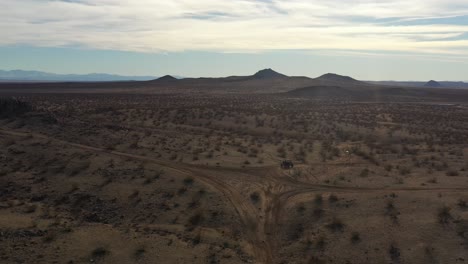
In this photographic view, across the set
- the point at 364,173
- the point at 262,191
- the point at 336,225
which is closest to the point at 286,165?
the point at 364,173

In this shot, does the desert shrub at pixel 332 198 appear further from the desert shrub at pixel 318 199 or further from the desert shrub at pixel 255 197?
the desert shrub at pixel 255 197

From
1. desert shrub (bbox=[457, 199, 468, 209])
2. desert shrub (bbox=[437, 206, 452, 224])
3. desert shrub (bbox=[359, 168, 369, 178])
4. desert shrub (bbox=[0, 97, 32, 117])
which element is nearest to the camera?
desert shrub (bbox=[437, 206, 452, 224])

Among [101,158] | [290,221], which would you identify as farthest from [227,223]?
[101,158]

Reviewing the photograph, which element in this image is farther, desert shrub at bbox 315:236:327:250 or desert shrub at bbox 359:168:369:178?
desert shrub at bbox 359:168:369:178

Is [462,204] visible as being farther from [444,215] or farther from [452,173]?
[452,173]

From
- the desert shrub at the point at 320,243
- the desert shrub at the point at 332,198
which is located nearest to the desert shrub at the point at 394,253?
the desert shrub at the point at 320,243

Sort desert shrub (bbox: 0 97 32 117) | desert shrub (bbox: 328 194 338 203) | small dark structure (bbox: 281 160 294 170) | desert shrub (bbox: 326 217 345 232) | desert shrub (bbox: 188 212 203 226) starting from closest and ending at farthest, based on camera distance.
→ desert shrub (bbox: 326 217 345 232) < desert shrub (bbox: 188 212 203 226) < desert shrub (bbox: 328 194 338 203) < small dark structure (bbox: 281 160 294 170) < desert shrub (bbox: 0 97 32 117)

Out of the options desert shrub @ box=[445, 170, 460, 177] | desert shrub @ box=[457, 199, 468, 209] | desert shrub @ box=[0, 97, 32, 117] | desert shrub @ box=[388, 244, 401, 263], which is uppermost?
desert shrub @ box=[0, 97, 32, 117]

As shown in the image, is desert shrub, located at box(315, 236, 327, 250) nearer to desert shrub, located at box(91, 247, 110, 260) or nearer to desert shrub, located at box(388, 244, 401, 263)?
desert shrub, located at box(388, 244, 401, 263)

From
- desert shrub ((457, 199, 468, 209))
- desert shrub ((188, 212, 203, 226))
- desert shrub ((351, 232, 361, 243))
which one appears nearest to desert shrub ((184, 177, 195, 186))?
desert shrub ((188, 212, 203, 226))

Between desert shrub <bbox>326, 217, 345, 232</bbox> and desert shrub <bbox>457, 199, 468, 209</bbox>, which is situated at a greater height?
desert shrub <bbox>457, 199, 468, 209</bbox>
